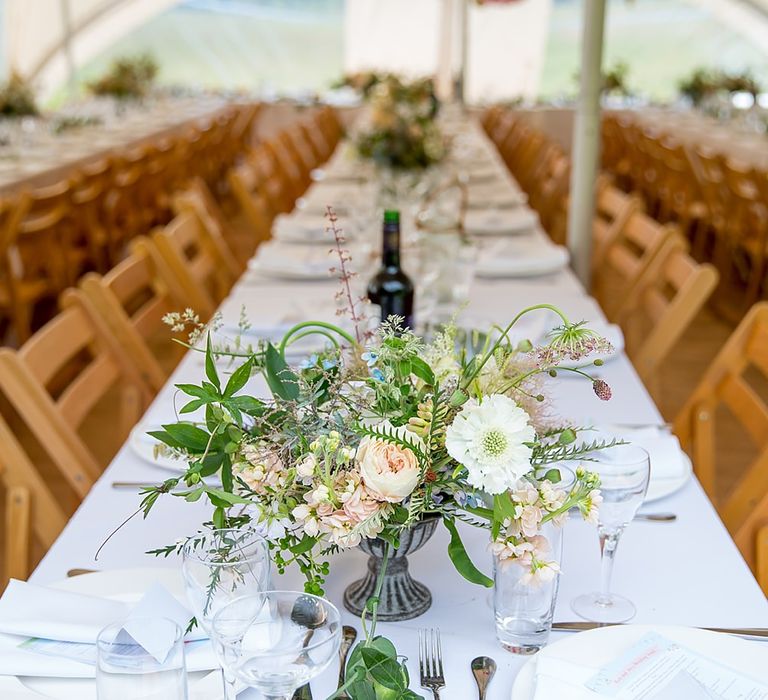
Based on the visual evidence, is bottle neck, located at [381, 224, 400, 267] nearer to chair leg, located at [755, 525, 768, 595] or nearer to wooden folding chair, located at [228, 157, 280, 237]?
chair leg, located at [755, 525, 768, 595]

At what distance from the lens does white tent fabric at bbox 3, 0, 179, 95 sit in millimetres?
15586

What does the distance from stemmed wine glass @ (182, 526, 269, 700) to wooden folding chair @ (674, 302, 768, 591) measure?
2.92ft

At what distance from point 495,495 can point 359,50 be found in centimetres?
1470

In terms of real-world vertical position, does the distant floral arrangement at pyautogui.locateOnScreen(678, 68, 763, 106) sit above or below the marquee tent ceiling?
above

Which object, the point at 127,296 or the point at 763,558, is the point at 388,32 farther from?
the point at 763,558

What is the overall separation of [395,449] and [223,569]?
0.71 feet

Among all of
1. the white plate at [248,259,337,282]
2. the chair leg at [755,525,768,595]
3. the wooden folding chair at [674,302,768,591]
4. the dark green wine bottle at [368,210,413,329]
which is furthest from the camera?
the white plate at [248,259,337,282]

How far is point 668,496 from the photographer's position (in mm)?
1589

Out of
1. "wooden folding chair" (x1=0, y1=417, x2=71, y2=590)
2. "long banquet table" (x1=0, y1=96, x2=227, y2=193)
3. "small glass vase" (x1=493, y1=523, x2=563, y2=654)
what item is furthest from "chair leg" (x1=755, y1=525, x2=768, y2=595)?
"long banquet table" (x1=0, y1=96, x2=227, y2=193)

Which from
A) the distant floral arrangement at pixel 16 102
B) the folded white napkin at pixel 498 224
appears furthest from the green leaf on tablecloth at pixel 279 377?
the distant floral arrangement at pixel 16 102

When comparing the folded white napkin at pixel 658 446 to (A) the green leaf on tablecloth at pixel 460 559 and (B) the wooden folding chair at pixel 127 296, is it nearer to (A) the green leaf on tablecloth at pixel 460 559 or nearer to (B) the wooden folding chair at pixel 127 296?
(A) the green leaf on tablecloth at pixel 460 559

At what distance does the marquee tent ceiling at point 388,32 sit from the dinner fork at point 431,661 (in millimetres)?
11969

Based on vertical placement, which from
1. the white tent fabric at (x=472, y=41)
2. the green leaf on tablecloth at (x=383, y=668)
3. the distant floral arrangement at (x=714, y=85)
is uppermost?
the green leaf on tablecloth at (x=383, y=668)

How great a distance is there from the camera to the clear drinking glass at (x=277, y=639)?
39.1 inches
